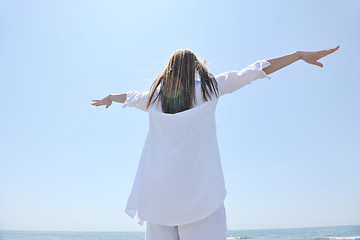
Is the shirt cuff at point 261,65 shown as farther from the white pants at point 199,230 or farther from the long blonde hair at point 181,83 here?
the white pants at point 199,230

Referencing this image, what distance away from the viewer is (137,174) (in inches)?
65.0

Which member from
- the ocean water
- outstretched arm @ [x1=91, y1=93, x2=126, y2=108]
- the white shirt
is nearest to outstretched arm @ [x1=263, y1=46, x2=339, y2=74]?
the white shirt

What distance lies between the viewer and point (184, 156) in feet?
4.83

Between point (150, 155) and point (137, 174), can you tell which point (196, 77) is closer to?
point (150, 155)

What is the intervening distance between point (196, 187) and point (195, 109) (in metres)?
0.44

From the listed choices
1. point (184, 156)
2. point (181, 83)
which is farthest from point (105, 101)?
point (184, 156)

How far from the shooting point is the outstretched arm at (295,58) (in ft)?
5.70

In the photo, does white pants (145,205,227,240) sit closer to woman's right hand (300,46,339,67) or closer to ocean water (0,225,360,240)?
woman's right hand (300,46,339,67)

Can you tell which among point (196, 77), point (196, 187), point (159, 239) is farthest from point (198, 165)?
point (196, 77)

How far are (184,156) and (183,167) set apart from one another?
62 mm

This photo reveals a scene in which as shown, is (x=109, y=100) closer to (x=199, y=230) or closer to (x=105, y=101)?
(x=105, y=101)

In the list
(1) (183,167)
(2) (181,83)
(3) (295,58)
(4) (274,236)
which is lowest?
(4) (274,236)

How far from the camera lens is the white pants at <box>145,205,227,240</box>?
1385mm

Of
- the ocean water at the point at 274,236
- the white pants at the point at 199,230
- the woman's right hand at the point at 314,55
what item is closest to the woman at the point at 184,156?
the white pants at the point at 199,230
